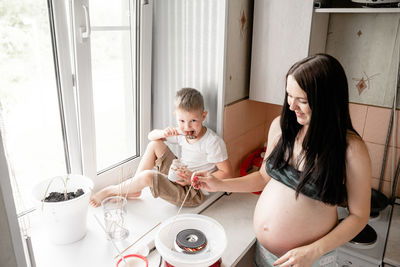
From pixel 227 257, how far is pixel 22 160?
0.94 meters

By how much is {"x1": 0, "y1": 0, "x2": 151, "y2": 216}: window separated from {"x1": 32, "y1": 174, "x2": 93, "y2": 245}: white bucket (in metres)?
0.08

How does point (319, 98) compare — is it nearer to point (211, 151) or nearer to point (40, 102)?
point (211, 151)

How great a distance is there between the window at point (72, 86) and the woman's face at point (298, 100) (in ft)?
2.72

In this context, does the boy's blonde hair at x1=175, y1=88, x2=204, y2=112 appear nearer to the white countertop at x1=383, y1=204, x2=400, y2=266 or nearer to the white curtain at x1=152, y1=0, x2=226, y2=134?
the white curtain at x1=152, y1=0, x2=226, y2=134

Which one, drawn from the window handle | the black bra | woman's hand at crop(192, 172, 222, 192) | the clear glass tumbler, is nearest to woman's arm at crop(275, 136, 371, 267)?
the black bra

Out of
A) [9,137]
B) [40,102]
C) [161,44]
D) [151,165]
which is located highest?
[161,44]

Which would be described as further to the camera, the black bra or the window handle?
the window handle

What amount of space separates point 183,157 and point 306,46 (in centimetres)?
77

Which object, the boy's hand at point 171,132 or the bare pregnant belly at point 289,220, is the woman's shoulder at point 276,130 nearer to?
the bare pregnant belly at point 289,220

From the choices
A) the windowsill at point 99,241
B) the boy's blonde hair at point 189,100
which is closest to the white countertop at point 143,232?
the windowsill at point 99,241

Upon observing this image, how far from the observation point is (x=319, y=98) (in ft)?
3.12

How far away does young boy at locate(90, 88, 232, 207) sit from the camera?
1473 millimetres

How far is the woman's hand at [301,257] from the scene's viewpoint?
1.03 meters

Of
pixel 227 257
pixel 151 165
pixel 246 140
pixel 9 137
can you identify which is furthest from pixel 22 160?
pixel 246 140
